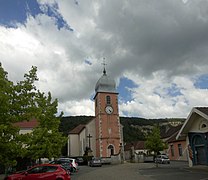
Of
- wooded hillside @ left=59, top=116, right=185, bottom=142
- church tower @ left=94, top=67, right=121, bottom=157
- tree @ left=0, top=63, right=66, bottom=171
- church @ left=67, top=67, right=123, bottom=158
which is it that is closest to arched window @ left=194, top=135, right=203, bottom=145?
tree @ left=0, top=63, right=66, bottom=171

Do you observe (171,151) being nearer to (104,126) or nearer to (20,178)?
(104,126)

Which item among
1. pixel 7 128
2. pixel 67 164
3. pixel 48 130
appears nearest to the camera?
pixel 7 128

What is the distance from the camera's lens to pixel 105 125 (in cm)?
5909

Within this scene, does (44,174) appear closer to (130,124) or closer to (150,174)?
(150,174)

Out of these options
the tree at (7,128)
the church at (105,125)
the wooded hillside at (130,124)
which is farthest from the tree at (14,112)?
the wooded hillside at (130,124)

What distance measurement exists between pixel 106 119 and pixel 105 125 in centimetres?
142

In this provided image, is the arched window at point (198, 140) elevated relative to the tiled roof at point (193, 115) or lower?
lower

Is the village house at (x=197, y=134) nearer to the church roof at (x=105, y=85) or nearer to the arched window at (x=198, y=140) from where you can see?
the arched window at (x=198, y=140)

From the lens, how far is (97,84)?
208 ft

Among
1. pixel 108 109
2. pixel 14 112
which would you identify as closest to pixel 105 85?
pixel 108 109

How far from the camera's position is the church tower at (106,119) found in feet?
189

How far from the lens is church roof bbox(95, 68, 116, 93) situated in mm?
61906

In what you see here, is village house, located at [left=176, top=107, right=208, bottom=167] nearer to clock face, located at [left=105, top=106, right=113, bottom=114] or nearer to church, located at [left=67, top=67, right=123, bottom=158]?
church, located at [left=67, top=67, right=123, bottom=158]

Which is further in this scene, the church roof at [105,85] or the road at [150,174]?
the church roof at [105,85]
